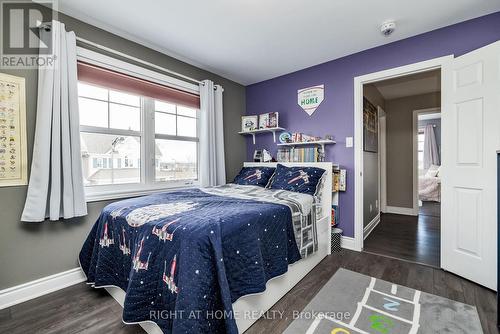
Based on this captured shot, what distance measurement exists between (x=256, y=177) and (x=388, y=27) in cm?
204

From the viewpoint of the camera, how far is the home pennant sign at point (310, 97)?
9.85ft

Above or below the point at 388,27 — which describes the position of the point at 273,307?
below

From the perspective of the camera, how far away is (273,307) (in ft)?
5.37

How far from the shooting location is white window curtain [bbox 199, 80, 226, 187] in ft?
9.86

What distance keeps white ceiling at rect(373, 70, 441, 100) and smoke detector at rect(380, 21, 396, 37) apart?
1.31m

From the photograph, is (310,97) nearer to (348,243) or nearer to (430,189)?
(348,243)

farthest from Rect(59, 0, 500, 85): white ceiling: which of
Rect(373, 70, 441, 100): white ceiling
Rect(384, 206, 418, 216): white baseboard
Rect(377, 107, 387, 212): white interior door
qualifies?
Rect(384, 206, 418, 216): white baseboard

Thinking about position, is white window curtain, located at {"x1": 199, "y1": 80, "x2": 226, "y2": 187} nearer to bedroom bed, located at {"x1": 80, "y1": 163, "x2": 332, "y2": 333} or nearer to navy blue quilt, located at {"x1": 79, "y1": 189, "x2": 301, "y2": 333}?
bedroom bed, located at {"x1": 80, "y1": 163, "x2": 332, "y2": 333}

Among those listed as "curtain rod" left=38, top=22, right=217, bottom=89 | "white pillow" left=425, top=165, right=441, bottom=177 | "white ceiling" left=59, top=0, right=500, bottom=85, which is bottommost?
"white pillow" left=425, top=165, right=441, bottom=177

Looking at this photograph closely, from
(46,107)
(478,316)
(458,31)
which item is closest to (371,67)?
(458,31)

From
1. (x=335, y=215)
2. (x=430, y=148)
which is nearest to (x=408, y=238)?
(x=335, y=215)

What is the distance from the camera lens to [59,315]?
1569 mm

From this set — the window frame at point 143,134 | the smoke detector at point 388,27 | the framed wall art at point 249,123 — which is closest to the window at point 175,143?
the window frame at point 143,134

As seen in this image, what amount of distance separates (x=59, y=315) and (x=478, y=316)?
283 centimetres
